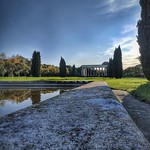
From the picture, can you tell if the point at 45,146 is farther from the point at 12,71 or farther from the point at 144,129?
the point at 12,71

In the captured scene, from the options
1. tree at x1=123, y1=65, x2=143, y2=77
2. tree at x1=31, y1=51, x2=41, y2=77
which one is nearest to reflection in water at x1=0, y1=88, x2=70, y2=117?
tree at x1=31, y1=51, x2=41, y2=77

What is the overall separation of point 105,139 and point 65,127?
57cm

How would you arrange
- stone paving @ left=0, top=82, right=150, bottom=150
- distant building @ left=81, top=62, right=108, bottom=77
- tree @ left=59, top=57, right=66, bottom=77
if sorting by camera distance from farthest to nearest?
1. distant building @ left=81, top=62, right=108, bottom=77
2. tree @ left=59, top=57, right=66, bottom=77
3. stone paving @ left=0, top=82, right=150, bottom=150

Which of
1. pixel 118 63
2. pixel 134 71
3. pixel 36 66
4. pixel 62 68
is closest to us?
pixel 118 63

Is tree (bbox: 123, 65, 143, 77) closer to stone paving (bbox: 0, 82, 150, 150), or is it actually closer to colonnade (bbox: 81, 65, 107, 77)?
colonnade (bbox: 81, 65, 107, 77)

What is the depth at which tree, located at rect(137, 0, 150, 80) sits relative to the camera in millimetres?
14953

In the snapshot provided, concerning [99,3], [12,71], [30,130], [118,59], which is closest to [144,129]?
[30,130]

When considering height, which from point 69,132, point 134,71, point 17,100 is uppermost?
point 134,71

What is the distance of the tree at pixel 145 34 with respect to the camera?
14953mm

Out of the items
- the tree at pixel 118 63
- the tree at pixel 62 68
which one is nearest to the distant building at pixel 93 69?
the tree at pixel 62 68

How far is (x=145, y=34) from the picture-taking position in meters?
15.2

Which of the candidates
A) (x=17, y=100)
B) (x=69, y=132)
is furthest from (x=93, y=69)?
(x=69, y=132)

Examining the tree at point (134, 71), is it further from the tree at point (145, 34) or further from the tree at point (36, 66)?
the tree at point (145, 34)

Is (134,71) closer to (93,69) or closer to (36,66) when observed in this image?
(93,69)
